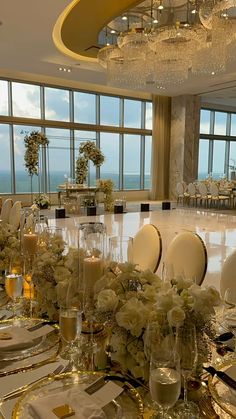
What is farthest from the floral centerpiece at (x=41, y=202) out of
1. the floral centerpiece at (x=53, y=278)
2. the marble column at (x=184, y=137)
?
the floral centerpiece at (x=53, y=278)

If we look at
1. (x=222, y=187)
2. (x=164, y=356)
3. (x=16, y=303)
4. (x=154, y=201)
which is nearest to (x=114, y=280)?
(x=164, y=356)

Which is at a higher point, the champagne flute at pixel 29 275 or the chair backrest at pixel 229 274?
Answer: the champagne flute at pixel 29 275

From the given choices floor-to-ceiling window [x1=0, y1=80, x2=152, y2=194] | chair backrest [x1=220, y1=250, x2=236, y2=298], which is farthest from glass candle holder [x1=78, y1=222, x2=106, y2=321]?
floor-to-ceiling window [x1=0, y1=80, x2=152, y2=194]

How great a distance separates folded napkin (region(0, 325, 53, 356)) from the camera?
1.33m

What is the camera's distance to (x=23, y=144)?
44.3 ft

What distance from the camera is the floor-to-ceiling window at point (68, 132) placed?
44.1ft

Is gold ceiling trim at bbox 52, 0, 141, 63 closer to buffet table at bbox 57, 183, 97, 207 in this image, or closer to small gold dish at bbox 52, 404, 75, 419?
buffet table at bbox 57, 183, 97, 207

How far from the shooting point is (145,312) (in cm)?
107

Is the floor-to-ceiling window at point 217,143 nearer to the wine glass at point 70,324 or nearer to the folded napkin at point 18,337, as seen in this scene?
the folded napkin at point 18,337

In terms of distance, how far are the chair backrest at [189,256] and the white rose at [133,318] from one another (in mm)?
1260

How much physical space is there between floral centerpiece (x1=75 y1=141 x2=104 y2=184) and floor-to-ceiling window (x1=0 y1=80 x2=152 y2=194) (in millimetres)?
1056

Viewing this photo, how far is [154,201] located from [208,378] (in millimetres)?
14966

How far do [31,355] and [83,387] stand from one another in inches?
12.6

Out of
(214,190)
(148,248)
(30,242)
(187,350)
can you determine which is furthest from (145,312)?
(214,190)
